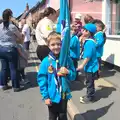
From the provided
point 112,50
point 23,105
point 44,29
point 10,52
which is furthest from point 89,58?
point 112,50

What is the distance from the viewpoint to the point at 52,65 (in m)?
4.41

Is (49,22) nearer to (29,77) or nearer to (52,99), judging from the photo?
(52,99)

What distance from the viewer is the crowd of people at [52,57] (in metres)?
4.41

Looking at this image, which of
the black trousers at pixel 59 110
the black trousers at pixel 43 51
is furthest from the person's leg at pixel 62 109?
the black trousers at pixel 43 51

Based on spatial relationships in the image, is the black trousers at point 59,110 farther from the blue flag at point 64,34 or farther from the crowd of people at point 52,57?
the blue flag at point 64,34

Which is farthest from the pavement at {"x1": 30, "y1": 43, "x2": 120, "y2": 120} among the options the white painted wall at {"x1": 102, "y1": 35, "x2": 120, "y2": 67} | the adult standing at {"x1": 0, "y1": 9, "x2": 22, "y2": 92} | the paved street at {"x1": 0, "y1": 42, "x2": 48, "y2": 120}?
the adult standing at {"x1": 0, "y1": 9, "x2": 22, "y2": 92}

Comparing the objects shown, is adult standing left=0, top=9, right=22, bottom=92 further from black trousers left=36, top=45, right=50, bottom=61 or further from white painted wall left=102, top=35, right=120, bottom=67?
white painted wall left=102, top=35, right=120, bottom=67

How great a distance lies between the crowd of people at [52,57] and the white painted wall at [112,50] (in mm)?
1063

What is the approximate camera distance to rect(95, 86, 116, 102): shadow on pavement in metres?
6.83

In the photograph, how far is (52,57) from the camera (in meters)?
4.41

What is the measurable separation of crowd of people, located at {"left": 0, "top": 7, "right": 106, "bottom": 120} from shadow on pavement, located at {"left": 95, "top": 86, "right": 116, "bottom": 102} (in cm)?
38

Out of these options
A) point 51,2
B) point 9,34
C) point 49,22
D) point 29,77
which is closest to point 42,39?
point 49,22

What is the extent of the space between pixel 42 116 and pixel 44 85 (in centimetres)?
166

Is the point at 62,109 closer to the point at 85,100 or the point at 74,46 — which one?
the point at 85,100
